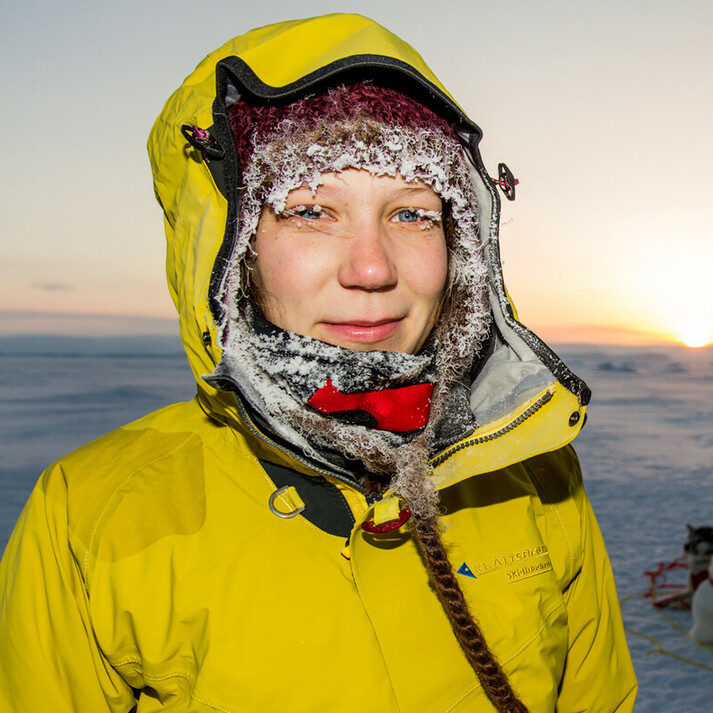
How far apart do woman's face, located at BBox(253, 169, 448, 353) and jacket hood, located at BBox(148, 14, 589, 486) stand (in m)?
0.11

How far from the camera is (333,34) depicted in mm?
1335

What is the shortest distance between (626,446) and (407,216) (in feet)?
24.8

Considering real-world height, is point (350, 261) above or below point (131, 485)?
above

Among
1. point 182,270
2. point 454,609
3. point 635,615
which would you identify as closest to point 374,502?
point 454,609

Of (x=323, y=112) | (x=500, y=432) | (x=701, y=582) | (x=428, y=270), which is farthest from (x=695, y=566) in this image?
(x=323, y=112)

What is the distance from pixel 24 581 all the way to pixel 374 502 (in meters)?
0.67

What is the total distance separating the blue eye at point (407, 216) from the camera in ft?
4.26

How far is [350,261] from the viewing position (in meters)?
1.21

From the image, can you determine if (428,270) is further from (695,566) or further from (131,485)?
(695,566)

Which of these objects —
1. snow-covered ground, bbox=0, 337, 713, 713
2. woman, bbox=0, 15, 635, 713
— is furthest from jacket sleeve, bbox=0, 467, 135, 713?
snow-covered ground, bbox=0, 337, 713, 713

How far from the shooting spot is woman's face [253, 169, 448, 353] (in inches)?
47.9

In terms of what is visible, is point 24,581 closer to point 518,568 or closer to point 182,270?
point 182,270

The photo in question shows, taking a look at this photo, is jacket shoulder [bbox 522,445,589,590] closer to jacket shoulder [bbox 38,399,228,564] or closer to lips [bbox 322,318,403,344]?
lips [bbox 322,318,403,344]

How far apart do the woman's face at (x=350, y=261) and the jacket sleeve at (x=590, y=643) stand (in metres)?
0.73
